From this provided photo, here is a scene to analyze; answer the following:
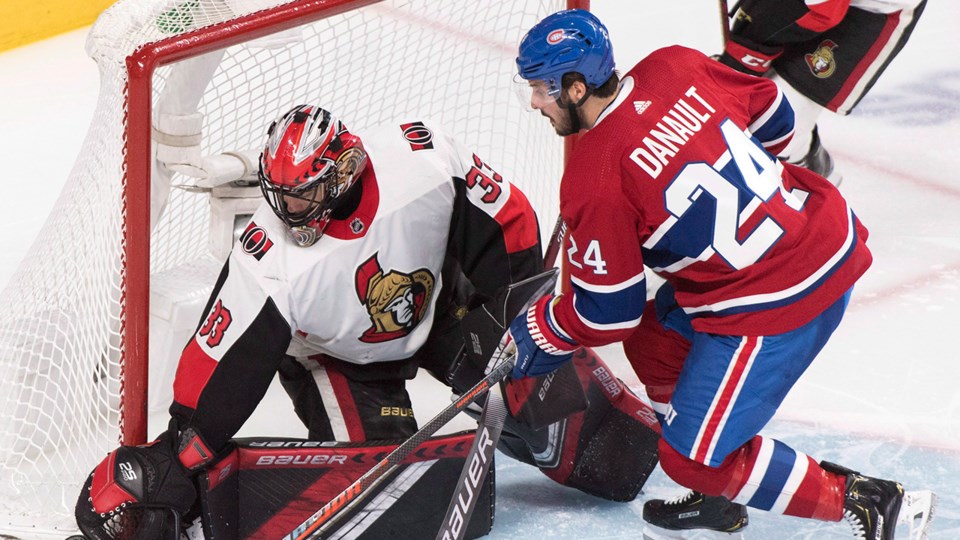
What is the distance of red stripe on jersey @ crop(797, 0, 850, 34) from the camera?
10.6 feet

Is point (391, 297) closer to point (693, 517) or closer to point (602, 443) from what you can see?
Result: point (602, 443)

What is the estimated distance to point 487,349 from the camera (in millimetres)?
2688

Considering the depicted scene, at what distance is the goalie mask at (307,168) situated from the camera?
2398 millimetres

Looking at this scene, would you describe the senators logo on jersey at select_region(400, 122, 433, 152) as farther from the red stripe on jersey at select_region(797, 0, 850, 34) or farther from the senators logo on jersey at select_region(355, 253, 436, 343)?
the red stripe on jersey at select_region(797, 0, 850, 34)

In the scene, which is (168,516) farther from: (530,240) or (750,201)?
(750,201)

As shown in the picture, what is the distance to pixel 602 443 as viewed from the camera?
9.24ft

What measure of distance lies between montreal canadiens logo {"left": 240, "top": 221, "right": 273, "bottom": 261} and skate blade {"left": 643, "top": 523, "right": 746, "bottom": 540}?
0.93m

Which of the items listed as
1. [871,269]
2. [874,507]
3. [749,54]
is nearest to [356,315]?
[874,507]

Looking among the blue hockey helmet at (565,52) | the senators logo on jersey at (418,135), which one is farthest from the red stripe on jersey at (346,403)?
the blue hockey helmet at (565,52)

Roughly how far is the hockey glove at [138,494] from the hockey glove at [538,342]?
25.3 inches

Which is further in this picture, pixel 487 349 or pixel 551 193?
pixel 551 193

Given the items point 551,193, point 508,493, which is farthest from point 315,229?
point 551,193

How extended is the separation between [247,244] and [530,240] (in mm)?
591

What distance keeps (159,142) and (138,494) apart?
29.0 inches
